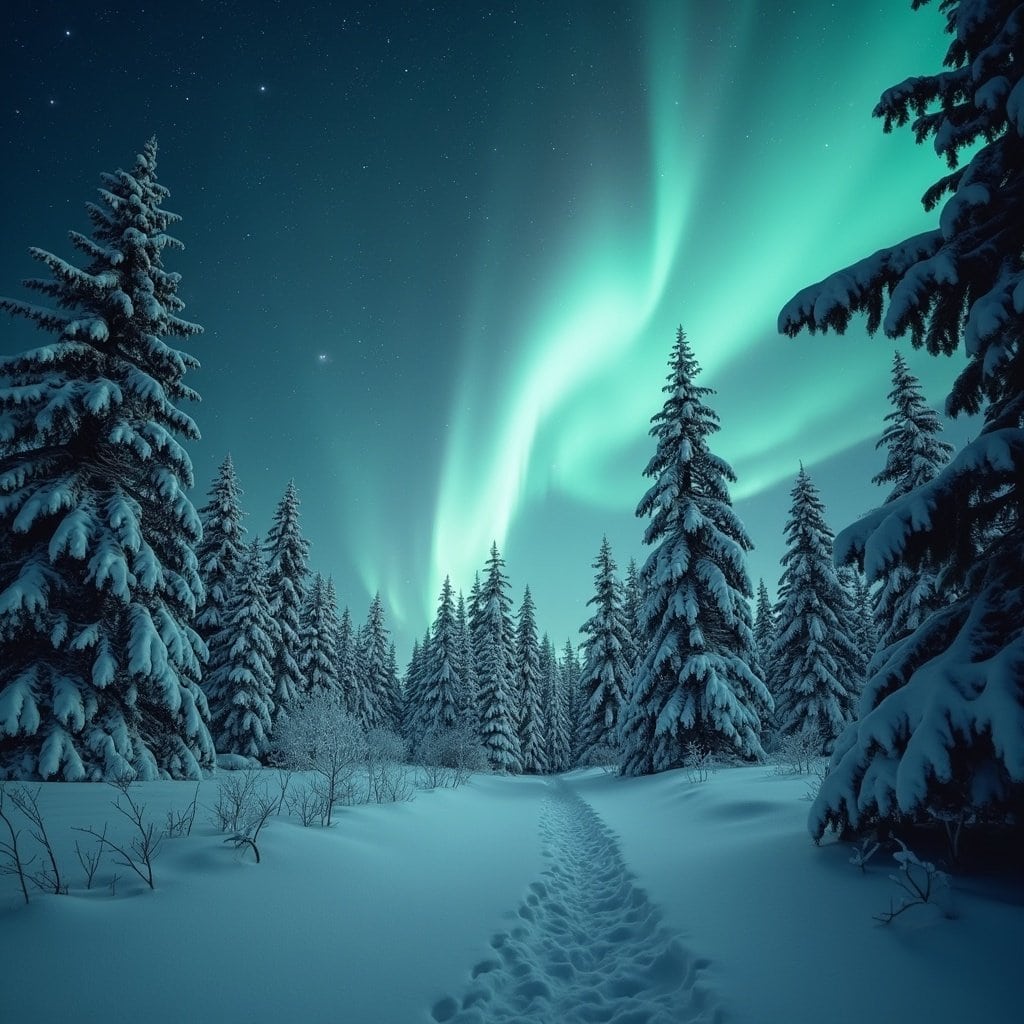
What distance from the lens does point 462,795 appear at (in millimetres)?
14281

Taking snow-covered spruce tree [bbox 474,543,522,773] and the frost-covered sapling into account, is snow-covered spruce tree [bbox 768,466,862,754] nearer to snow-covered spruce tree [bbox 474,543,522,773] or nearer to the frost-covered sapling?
snow-covered spruce tree [bbox 474,543,522,773]

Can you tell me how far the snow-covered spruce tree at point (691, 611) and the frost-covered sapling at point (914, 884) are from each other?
1233cm

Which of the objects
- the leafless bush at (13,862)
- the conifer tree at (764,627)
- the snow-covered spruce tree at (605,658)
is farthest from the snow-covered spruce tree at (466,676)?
the leafless bush at (13,862)

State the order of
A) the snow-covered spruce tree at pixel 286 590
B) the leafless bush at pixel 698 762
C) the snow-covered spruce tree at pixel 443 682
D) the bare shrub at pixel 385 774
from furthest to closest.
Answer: the snow-covered spruce tree at pixel 443 682 → the snow-covered spruce tree at pixel 286 590 → the leafless bush at pixel 698 762 → the bare shrub at pixel 385 774

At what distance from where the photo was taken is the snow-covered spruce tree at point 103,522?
9383mm

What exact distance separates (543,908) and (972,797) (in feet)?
14.4

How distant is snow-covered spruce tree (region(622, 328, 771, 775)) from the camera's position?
16.0m

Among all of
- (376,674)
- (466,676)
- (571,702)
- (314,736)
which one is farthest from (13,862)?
(571,702)

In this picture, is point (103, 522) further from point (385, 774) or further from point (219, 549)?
point (219, 549)

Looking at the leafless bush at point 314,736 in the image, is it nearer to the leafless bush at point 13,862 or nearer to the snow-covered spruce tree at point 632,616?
the leafless bush at point 13,862

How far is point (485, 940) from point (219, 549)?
24173 mm

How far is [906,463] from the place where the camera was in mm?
18219

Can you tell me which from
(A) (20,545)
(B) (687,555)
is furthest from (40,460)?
(B) (687,555)

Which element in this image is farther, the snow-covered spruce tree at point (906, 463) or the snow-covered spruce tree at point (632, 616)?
the snow-covered spruce tree at point (632, 616)
